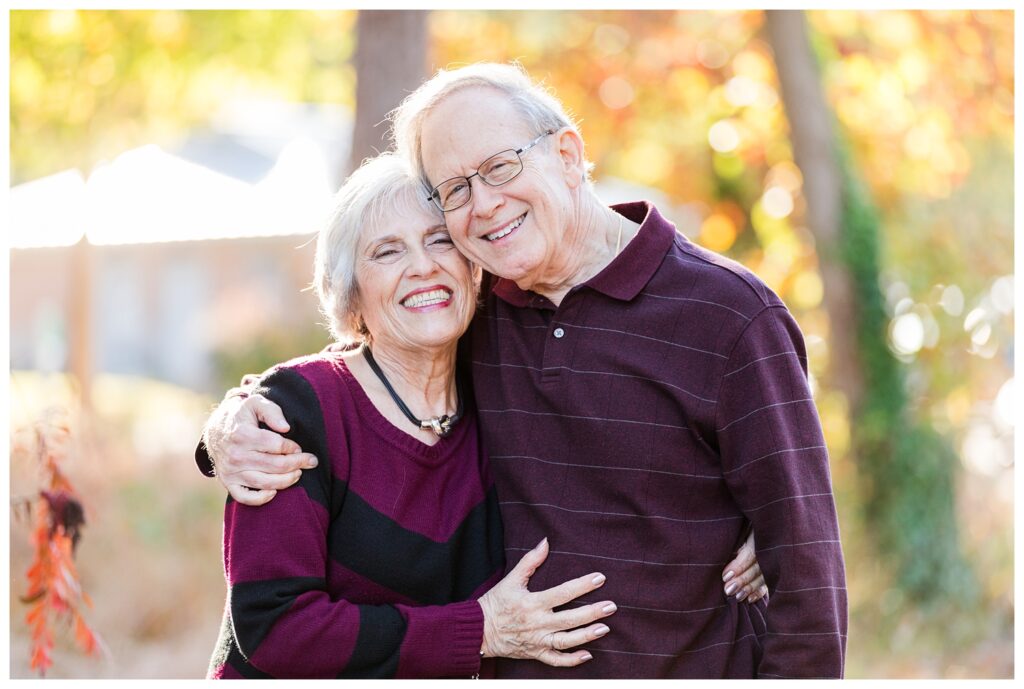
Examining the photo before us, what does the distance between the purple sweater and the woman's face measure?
19 cm

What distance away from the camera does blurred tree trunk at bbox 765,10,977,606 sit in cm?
716

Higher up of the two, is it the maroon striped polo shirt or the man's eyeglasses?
the man's eyeglasses

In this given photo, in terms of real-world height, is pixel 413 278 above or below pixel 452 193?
below

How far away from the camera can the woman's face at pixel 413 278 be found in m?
2.42

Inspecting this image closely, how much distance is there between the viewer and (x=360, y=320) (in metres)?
2.54

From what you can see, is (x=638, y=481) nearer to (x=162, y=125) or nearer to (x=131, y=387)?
(x=162, y=125)

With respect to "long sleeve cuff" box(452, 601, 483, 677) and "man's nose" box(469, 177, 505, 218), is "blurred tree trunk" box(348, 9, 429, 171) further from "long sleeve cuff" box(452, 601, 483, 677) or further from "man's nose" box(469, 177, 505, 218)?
"long sleeve cuff" box(452, 601, 483, 677)

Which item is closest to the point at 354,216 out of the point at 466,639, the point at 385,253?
the point at 385,253

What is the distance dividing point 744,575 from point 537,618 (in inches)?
20.0

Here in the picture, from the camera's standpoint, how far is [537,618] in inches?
91.4

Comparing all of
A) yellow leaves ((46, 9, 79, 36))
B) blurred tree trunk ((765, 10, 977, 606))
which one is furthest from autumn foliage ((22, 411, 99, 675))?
blurred tree trunk ((765, 10, 977, 606))

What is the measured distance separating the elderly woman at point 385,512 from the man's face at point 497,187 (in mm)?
94

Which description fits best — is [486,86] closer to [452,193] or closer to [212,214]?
[452,193]

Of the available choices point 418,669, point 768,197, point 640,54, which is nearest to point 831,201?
point 768,197
